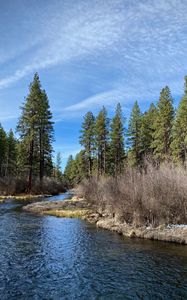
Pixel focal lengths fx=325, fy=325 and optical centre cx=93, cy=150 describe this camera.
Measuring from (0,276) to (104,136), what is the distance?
51195 mm

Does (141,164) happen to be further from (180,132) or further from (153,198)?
(153,198)

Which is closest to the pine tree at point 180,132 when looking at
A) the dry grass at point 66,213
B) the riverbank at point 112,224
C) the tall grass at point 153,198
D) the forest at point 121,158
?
the forest at point 121,158

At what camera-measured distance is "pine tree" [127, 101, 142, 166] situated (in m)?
57.6

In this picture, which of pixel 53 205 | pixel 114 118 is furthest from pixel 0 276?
pixel 114 118

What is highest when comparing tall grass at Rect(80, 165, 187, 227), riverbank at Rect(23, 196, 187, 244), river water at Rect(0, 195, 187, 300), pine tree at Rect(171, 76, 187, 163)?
pine tree at Rect(171, 76, 187, 163)

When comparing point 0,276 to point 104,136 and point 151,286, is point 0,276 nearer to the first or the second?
point 151,286

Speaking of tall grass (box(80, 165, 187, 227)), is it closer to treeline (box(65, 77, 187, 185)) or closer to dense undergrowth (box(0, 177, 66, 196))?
dense undergrowth (box(0, 177, 66, 196))

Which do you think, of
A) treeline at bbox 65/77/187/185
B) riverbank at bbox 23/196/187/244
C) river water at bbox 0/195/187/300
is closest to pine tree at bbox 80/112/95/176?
treeline at bbox 65/77/187/185

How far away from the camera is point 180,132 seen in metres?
44.8

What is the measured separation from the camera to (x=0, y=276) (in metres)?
9.63

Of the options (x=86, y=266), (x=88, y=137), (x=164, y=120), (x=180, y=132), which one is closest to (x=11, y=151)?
(x=88, y=137)

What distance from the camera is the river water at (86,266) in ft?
28.4

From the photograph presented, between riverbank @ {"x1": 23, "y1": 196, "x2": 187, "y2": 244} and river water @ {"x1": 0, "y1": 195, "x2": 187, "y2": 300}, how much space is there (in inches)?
24.8

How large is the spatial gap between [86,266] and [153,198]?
269 inches
